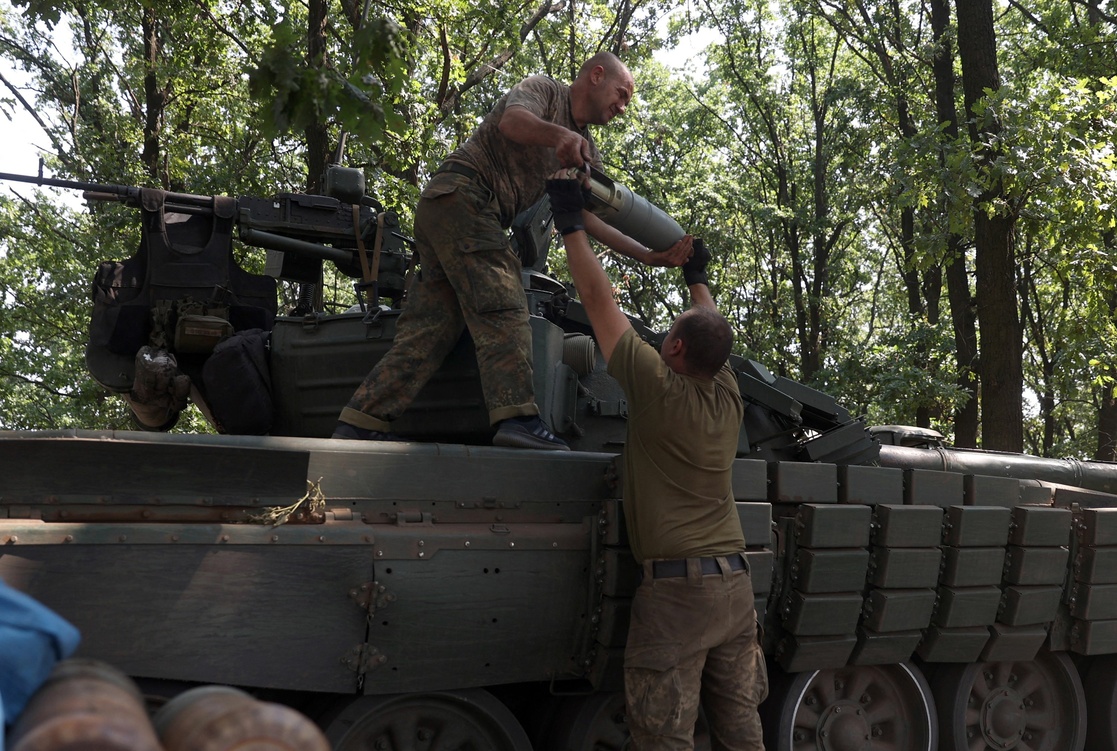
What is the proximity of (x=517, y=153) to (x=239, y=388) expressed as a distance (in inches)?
72.1

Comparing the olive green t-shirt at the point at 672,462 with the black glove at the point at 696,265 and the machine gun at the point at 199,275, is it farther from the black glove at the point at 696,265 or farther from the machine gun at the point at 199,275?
the machine gun at the point at 199,275

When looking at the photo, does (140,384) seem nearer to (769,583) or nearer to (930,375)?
(769,583)

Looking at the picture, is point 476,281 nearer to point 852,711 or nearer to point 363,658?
point 363,658

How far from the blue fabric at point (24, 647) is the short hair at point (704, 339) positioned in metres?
2.76

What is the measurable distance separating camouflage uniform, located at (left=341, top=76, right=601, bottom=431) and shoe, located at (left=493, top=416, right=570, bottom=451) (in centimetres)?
4

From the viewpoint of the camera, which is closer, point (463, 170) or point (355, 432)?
point (355, 432)

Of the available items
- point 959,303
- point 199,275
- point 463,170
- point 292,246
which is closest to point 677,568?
point 463,170

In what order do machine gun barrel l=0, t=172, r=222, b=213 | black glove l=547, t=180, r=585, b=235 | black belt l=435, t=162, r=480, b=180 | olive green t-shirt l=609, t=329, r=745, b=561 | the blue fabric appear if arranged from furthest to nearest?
machine gun barrel l=0, t=172, r=222, b=213, black belt l=435, t=162, r=480, b=180, black glove l=547, t=180, r=585, b=235, olive green t-shirt l=609, t=329, r=745, b=561, the blue fabric

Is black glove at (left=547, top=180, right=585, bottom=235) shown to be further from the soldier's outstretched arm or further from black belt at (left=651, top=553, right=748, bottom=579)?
black belt at (left=651, top=553, right=748, bottom=579)

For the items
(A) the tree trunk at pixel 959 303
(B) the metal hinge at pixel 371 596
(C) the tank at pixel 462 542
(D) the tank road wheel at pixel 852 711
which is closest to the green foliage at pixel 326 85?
(C) the tank at pixel 462 542

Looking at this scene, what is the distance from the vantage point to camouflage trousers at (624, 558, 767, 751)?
13.1 ft

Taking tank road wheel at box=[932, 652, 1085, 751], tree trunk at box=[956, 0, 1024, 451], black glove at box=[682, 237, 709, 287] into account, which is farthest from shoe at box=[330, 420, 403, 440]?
tree trunk at box=[956, 0, 1024, 451]

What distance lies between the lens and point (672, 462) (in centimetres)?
413

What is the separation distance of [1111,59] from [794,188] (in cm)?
1157
